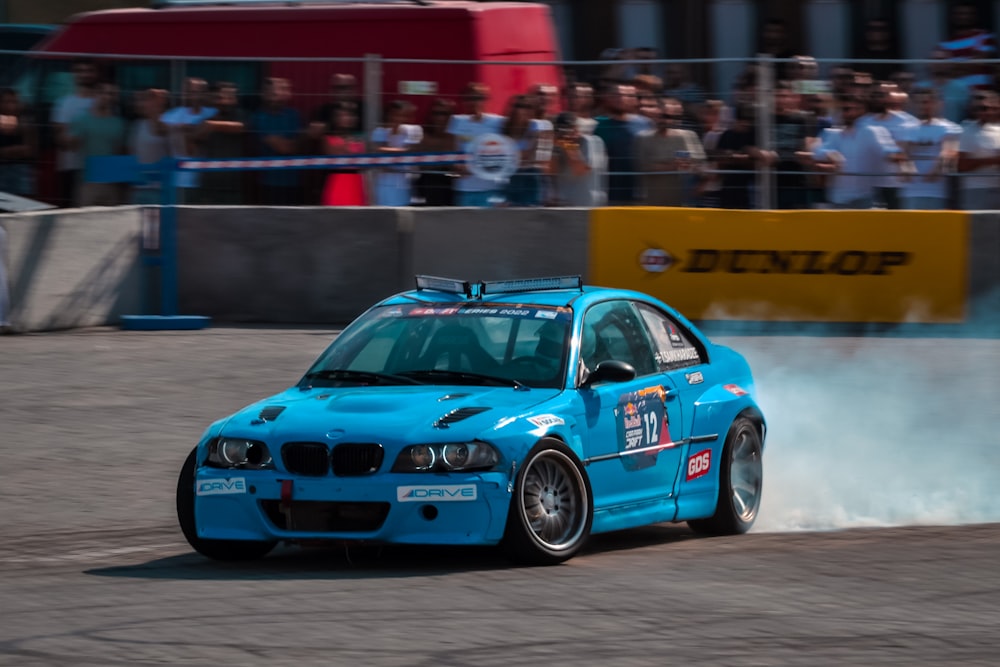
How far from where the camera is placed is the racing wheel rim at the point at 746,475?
9008 millimetres

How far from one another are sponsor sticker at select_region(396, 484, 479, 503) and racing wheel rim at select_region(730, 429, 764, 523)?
6.73ft

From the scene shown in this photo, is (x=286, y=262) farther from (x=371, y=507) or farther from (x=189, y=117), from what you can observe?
(x=371, y=507)

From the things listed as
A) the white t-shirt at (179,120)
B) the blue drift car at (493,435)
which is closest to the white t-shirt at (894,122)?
the white t-shirt at (179,120)

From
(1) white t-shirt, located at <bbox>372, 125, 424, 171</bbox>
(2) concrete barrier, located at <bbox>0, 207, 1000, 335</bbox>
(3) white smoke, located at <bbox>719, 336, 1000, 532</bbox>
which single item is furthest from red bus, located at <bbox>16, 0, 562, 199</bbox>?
(3) white smoke, located at <bbox>719, 336, 1000, 532</bbox>

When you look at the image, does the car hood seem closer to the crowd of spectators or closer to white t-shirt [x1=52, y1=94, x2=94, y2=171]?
the crowd of spectators

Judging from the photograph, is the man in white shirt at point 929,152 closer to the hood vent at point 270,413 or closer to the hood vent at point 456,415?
the hood vent at point 456,415

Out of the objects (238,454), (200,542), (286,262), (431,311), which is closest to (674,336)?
(431,311)

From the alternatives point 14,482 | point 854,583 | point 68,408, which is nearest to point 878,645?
point 854,583

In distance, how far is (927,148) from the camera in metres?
15.5

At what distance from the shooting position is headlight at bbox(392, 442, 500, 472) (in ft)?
24.0

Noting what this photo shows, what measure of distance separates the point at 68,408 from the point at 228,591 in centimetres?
589

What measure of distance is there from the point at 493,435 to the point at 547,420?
0.35 meters

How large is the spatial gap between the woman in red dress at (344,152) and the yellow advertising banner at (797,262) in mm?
2487

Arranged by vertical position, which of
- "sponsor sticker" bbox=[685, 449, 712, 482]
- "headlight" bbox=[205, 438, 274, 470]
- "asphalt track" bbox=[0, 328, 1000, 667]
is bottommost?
"asphalt track" bbox=[0, 328, 1000, 667]
